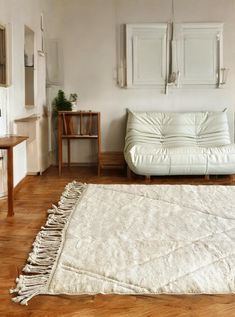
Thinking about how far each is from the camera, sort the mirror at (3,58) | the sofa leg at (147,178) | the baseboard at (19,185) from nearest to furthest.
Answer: the mirror at (3,58) → the baseboard at (19,185) → the sofa leg at (147,178)

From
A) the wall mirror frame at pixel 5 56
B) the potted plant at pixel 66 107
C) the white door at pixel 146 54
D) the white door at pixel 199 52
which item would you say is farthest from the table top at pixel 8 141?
the white door at pixel 199 52

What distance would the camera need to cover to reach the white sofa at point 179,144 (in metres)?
5.00

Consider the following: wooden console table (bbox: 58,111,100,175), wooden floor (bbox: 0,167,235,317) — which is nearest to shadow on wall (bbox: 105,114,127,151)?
wooden console table (bbox: 58,111,100,175)

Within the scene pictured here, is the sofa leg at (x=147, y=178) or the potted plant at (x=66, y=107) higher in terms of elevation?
the potted plant at (x=66, y=107)

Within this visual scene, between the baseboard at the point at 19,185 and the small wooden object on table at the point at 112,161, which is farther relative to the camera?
the small wooden object on table at the point at 112,161

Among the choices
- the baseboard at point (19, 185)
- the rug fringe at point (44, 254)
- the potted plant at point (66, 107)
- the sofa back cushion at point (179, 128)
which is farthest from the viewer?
the potted plant at point (66, 107)

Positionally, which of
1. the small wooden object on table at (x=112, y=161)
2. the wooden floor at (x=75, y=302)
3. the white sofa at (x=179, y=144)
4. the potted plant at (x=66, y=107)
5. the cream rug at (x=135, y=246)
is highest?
the potted plant at (x=66, y=107)

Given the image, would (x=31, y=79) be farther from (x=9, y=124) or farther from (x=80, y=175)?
(x=80, y=175)

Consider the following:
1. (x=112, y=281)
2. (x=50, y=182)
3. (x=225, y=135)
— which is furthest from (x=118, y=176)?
(x=112, y=281)

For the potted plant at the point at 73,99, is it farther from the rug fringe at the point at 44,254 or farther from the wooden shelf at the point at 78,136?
the rug fringe at the point at 44,254

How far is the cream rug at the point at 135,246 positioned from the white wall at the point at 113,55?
2.35m

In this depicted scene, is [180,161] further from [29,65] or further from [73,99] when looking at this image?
[29,65]

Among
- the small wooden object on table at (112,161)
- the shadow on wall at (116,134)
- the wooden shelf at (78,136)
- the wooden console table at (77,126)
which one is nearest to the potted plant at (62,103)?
the wooden console table at (77,126)

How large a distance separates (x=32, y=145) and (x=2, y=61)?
1.45m
